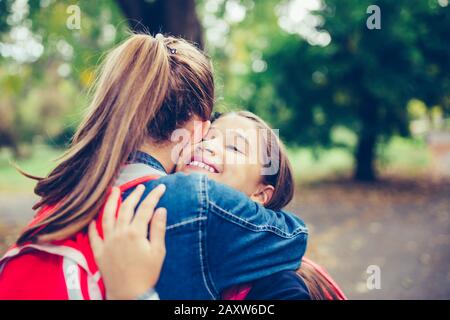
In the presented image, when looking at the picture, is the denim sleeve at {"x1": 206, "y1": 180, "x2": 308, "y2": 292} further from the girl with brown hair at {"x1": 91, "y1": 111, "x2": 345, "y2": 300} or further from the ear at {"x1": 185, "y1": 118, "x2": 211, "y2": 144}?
the ear at {"x1": 185, "y1": 118, "x2": 211, "y2": 144}

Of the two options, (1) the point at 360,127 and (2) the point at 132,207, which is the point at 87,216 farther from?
(1) the point at 360,127

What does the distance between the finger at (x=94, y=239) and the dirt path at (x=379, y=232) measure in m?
4.16

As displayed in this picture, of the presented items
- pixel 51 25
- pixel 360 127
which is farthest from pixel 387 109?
pixel 51 25

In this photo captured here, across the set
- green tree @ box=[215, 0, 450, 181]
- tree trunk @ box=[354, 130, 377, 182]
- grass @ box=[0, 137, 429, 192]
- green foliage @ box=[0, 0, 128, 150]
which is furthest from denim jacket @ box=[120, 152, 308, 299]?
tree trunk @ box=[354, 130, 377, 182]

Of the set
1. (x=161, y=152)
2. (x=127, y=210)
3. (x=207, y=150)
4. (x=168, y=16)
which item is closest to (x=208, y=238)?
(x=127, y=210)

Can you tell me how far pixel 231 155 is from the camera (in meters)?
2.08

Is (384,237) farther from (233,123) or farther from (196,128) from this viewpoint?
(196,128)

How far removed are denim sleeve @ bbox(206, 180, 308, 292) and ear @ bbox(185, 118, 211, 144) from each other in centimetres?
37

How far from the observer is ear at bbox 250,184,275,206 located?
2.19m

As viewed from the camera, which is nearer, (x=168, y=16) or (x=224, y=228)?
(x=224, y=228)

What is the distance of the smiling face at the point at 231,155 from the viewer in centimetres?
203

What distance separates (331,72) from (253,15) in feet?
10.8

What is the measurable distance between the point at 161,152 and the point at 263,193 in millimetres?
700

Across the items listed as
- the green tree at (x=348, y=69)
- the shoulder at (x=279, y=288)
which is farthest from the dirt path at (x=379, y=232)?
the shoulder at (x=279, y=288)
